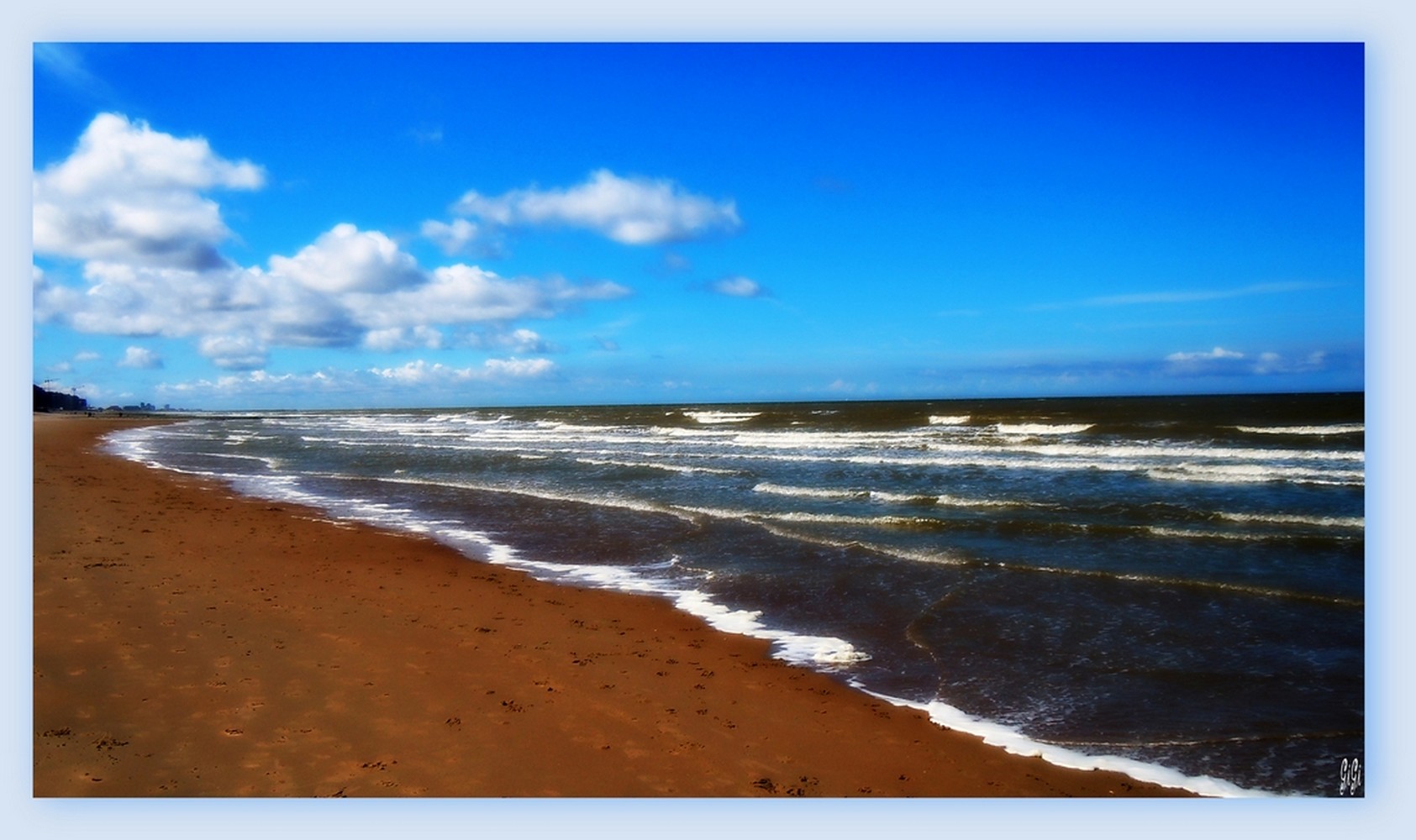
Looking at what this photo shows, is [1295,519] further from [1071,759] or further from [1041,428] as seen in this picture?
[1041,428]

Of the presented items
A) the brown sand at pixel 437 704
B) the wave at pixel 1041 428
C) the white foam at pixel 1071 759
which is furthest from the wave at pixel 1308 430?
the brown sand at pixel 437 704

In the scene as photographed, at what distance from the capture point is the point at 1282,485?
13.1 meters

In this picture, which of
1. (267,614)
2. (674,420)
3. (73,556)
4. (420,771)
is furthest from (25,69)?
(674,420)

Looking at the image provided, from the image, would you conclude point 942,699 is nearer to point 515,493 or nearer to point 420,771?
point 420,771

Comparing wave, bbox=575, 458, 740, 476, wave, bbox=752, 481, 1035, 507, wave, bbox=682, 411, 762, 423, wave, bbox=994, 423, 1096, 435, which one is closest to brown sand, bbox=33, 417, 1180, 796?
wave, bbox=752, 481, 1035, 507

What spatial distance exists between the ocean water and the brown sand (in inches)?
20.1

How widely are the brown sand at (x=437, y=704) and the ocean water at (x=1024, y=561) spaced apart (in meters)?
0.51

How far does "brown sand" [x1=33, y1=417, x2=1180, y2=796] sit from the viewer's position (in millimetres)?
4152

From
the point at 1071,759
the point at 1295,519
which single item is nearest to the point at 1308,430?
the point at 1295,519

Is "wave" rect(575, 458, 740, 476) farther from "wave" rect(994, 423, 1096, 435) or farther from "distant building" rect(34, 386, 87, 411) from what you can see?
"wave" rect(994, 423, 1096, 435)

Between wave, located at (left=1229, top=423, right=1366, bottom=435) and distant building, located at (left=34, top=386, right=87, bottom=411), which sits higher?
distant building, located at (left=34, top=386, right=87, bottom=411)

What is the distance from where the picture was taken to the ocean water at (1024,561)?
4.84 m

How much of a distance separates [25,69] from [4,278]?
1327mm

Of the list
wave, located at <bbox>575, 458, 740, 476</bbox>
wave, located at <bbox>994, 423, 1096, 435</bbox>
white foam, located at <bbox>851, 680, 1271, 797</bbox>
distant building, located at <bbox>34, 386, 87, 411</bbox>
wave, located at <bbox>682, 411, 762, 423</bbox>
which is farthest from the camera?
wave, located at <bbox>682, 411, 762, 423</bbox>
